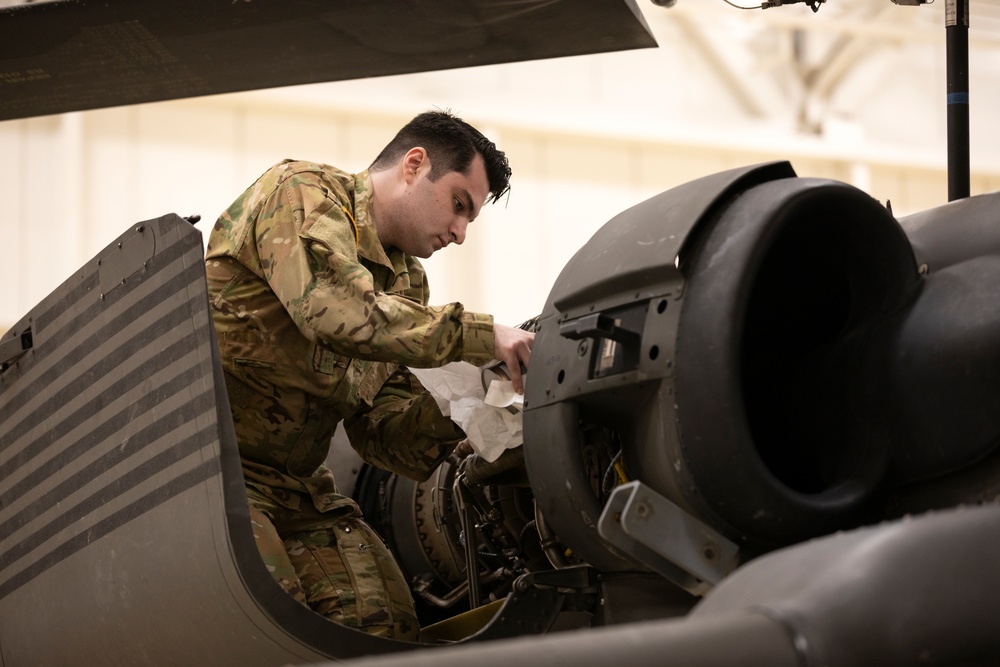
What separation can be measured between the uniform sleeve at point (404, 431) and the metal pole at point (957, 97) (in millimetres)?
1171

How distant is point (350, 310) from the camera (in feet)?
7.85

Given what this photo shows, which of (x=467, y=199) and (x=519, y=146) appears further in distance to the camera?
(x=519, y=146)

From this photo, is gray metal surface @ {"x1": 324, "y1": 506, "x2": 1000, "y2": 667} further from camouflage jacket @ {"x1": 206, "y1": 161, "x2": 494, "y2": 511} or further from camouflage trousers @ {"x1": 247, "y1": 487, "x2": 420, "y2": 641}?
camouflage trousers @ {"x1": 247, "y1": 487, "x2": 420, "y2": 641}

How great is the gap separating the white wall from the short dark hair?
4958mm

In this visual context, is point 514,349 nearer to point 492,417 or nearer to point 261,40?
point 492,417

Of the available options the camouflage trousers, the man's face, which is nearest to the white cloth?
the camouflage trousers

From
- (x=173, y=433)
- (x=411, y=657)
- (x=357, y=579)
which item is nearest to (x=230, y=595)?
(x=173, y=433)

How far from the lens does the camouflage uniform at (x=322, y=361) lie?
7.91 feet

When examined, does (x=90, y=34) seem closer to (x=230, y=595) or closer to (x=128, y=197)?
(x=230, y=595)

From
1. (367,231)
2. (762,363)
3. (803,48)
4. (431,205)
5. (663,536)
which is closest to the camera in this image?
(663,536)

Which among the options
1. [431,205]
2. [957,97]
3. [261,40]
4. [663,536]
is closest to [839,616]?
[663,536]

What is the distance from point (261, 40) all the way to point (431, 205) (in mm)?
605

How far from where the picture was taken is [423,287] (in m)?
3.20

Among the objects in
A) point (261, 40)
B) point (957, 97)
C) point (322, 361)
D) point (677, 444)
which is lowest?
point (677, 444)
